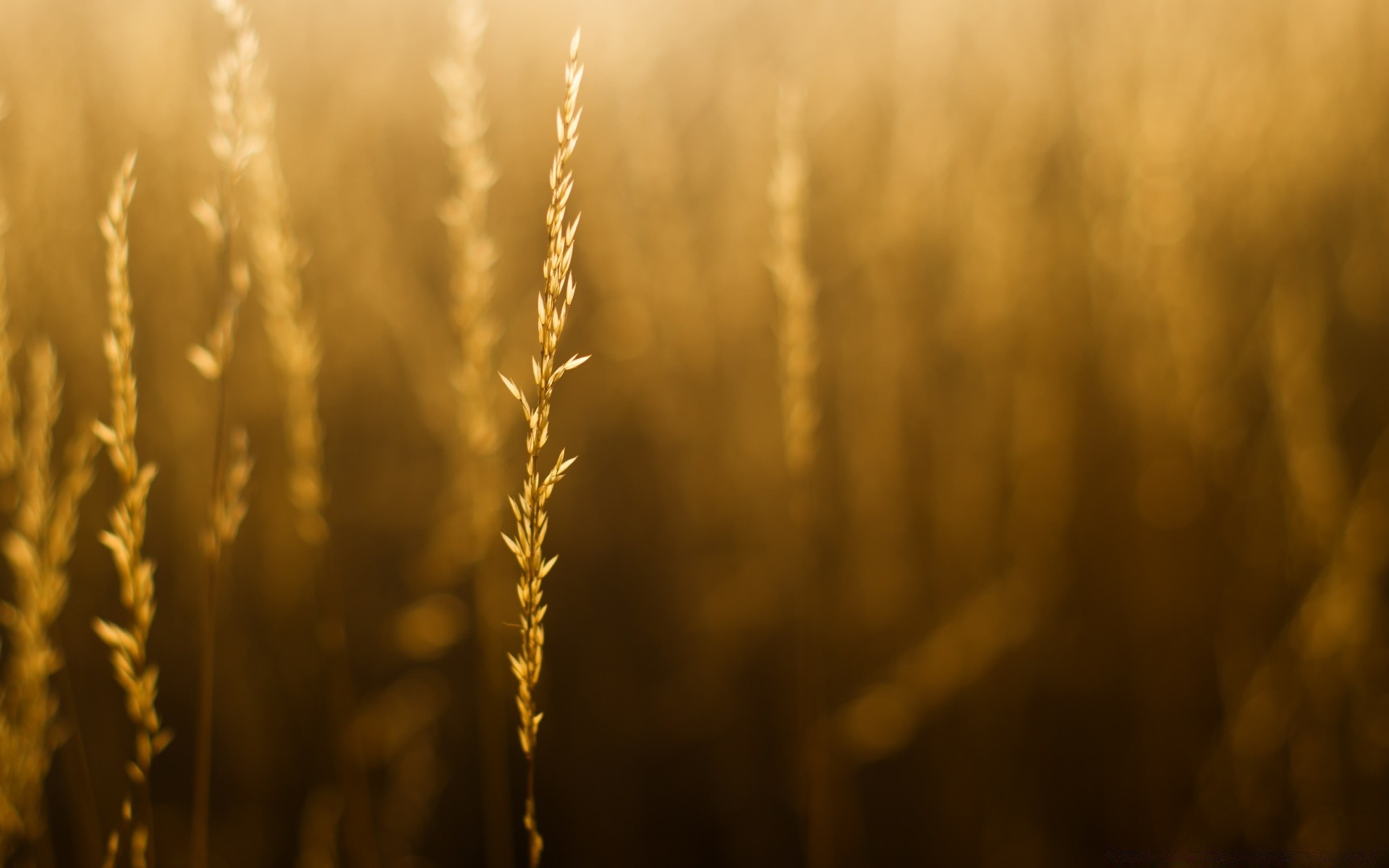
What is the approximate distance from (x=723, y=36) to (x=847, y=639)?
188cm

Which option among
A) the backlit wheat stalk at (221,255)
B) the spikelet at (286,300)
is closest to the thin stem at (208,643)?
the backlit wheat stalk at (221,255)

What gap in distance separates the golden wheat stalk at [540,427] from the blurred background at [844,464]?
1.08 ft

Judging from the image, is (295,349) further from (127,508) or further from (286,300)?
(127,508)

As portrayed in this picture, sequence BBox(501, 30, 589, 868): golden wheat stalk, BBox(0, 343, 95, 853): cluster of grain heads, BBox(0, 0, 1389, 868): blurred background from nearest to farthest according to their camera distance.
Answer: BBox(501, 30, 589, 868): golden wheat stalk → BBox(0, 343, 95, 853): cluster of grain heads → BBox(0, 0, 1389, 868): blurred background

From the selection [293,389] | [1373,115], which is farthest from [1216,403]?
[293,389]

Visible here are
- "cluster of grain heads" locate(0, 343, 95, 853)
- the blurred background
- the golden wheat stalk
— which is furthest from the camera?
the blurred background

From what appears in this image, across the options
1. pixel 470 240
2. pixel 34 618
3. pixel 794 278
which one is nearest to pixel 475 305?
pixel 470 240

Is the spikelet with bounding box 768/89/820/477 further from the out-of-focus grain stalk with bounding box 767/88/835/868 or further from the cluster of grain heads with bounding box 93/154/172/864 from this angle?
the cluster of grain heads with bounding box 93/154/172/864

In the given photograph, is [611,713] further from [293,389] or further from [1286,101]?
[1286,101]

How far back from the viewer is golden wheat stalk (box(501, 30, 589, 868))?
0.48m

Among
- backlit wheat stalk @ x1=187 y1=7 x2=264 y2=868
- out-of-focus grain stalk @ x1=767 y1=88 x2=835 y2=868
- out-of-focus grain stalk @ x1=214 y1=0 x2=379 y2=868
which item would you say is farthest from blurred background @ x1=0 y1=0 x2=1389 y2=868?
backlit wheat stalk @ x1=187 y1=7 x2=264 y2=868

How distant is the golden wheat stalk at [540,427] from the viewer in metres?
0.48

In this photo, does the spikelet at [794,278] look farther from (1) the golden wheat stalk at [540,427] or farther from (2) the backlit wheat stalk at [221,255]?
(2) the backlit wheat stalk at [221,255]

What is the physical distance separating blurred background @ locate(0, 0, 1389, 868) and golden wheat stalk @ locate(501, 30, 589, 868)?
1.08 feet
